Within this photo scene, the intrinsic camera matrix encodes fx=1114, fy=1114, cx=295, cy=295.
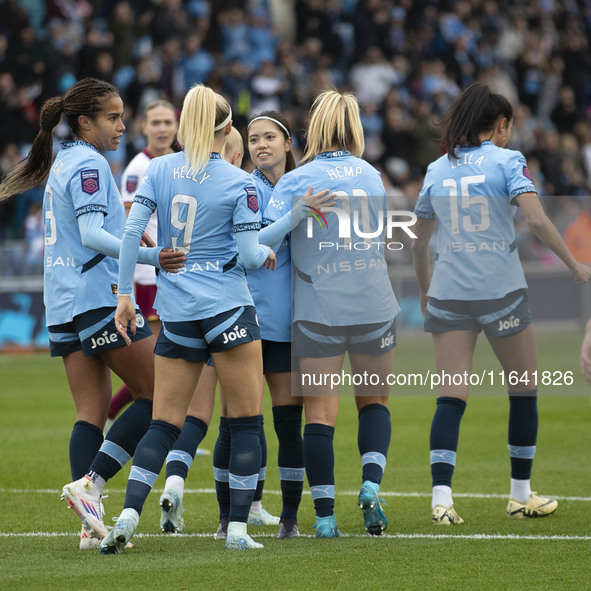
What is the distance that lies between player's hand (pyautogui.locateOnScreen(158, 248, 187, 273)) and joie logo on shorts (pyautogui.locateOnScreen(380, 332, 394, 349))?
1.09 m

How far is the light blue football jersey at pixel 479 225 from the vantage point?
18.6ft

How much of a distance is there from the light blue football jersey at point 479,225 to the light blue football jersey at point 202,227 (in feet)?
4.36

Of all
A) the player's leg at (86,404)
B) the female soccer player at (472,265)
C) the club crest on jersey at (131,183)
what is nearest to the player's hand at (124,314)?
the player's leg at (86,404)

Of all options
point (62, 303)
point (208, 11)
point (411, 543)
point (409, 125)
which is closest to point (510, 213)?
point (411, 543)

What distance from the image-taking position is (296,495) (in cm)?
532

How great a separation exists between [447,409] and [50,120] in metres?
2.49

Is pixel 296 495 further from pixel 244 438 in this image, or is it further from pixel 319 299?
pixel 319 299

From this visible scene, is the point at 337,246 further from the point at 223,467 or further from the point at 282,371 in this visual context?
the point at 223,467

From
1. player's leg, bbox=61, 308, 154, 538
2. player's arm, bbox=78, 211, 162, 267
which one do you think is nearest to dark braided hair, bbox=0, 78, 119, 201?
player's arm, bbox=78, 211, 162, 267

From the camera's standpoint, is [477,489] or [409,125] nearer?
[477,489]

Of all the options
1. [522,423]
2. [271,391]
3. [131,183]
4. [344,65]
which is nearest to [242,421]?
[271,391]

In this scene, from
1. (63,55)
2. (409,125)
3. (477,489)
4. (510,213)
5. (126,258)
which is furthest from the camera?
(409,125)

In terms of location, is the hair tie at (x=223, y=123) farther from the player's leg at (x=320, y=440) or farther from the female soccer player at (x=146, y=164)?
the female soccer player at (x=146, y=164)

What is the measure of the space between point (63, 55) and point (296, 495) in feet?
44.4
